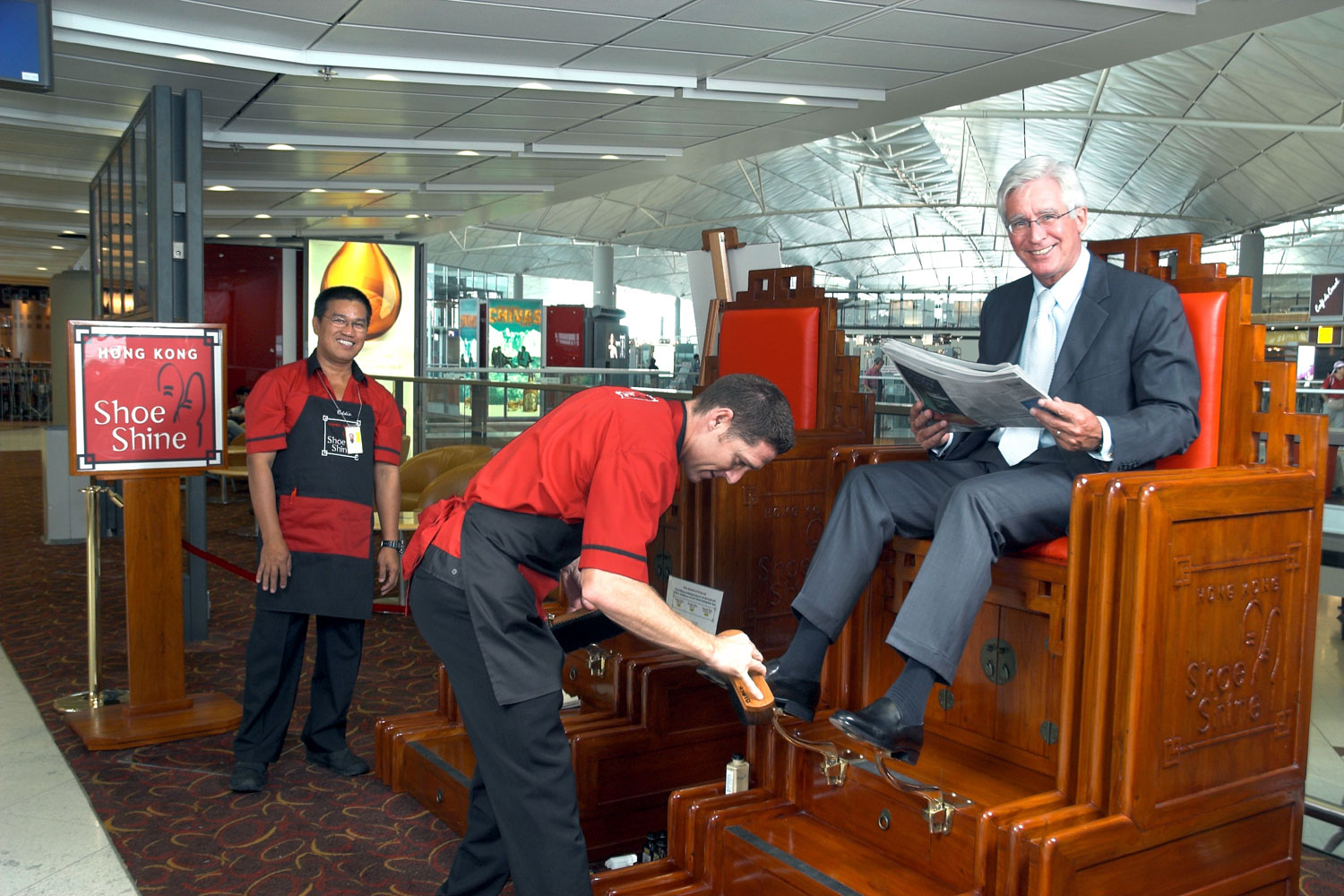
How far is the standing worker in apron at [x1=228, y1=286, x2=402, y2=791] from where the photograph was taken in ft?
10.5

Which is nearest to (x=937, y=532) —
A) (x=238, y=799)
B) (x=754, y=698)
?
(x=754, y=698)

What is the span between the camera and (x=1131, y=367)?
2.39m

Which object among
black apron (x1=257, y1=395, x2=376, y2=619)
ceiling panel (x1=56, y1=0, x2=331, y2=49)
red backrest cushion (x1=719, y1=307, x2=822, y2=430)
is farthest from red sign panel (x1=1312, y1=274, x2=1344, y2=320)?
black apron (x1=257, y1=395, x2=376, y2=619)

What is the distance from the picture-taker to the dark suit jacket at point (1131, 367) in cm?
225

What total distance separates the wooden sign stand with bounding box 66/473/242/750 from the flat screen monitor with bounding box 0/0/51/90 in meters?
1.35

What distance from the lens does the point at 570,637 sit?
2232 mm

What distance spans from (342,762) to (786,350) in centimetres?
196

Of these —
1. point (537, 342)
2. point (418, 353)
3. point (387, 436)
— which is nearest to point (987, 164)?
point (537, 342)

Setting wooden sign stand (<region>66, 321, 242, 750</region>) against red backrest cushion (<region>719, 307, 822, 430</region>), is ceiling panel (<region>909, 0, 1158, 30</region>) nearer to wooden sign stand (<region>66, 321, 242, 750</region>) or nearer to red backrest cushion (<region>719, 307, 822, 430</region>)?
red backrest cushion (<region>719, 307, 822, 430</region>)

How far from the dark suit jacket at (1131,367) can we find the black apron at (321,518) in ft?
6.69

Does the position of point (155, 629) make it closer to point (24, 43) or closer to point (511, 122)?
point (24, 43)

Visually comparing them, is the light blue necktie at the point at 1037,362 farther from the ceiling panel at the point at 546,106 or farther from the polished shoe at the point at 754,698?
the ceiling panel at the point at 546,106

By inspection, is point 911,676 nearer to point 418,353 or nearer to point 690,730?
point 690,730

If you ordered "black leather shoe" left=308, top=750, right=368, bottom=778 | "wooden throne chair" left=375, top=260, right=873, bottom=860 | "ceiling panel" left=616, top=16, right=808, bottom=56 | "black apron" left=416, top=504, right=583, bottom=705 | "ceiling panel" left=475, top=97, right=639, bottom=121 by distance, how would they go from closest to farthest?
"black apron" left=416, top=504, right=583, bottom=705 < "wooden throne chair" left=375, top=260, right=873, bottom=860 < "black leather shoe" left=308, top=750, right=368, bottom=778 < "ceiling panel" left=616, top=16, right=808, bottom=56 < "ceiling panel" left=475, top=97, right=639, bottom=121
